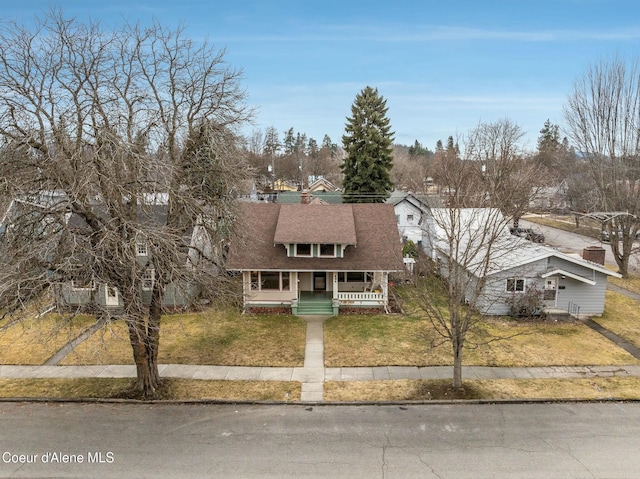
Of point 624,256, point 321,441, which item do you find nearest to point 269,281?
point 321,441

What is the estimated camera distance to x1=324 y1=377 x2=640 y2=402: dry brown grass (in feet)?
43.8

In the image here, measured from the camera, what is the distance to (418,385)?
46.4ft

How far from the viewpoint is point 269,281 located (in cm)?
2300

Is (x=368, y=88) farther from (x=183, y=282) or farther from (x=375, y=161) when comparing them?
(x=183, y=282)

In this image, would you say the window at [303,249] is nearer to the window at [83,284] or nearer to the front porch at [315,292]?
Result: the front porch at [315,292]

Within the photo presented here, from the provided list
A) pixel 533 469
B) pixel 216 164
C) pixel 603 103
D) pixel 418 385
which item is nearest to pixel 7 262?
pixel 216 164

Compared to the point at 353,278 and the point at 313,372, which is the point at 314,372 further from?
the point at 353,278

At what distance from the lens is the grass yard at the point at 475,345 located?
16.1 m

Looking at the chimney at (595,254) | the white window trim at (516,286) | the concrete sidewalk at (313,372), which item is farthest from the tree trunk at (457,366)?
the chimney at (595,254)

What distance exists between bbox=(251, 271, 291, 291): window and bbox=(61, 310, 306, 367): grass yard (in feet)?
6.10

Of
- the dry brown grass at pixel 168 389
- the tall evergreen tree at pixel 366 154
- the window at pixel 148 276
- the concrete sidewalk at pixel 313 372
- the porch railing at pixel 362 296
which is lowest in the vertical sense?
the dry brown grass at pixel 168 389

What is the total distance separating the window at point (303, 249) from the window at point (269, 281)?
141 cm

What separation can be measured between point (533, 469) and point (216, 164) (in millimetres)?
11890

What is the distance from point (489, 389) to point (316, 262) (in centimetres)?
1071
